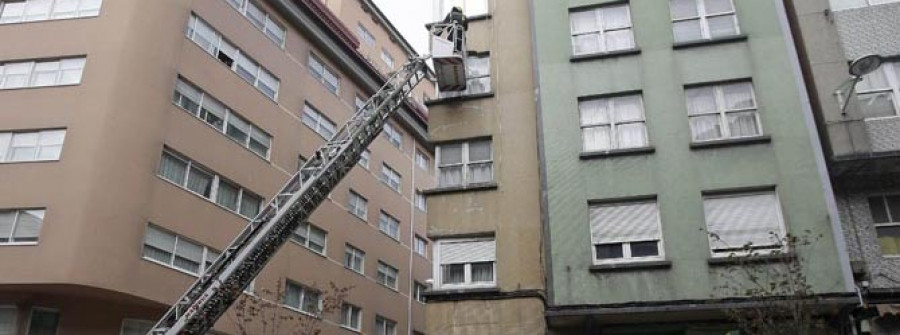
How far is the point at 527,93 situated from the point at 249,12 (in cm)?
1685

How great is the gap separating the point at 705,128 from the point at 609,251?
4.07 metres

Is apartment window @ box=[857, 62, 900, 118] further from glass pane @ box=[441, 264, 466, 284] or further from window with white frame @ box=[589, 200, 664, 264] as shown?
glass pane @ box=[441, 264, 466, 284]

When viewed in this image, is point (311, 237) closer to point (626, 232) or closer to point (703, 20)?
point (626, 232)

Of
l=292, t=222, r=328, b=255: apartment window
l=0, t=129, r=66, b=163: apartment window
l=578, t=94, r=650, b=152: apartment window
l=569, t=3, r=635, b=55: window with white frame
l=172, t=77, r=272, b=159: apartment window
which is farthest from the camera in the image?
l=292, t=222, r=328, b=255: apartment window

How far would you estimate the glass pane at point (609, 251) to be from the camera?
1669 centimetres

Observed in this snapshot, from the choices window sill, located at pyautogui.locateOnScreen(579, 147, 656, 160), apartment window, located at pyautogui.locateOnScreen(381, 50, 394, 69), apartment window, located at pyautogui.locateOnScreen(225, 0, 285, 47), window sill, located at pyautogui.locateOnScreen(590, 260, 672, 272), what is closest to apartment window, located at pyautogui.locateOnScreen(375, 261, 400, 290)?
apartment window, located at pyautogui.locateOnScreen(225, 0, 285, 47)

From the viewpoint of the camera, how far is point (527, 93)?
1973 centimetres

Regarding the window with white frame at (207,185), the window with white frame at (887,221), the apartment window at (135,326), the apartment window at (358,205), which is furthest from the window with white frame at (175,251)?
the window with white frame at (887,221)

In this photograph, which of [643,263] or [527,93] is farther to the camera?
[527,93]

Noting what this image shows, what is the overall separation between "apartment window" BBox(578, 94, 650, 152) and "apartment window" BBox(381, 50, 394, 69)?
1273 inches

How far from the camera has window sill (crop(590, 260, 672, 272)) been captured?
16.0 metres

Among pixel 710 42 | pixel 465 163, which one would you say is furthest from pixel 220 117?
pixel 710 42

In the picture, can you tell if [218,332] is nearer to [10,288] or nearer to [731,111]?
[10,288]

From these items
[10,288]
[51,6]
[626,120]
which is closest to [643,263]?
[626,120]
